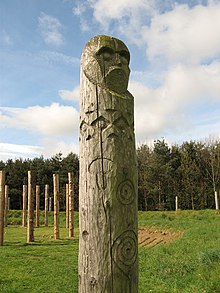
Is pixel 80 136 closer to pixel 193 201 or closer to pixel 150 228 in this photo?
pixel 150 228

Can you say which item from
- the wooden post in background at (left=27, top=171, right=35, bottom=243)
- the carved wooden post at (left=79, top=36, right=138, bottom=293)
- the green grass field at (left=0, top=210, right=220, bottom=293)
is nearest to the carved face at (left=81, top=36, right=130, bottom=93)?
the carved wooden post at (left=79, top=36, right=138, bottom=293)

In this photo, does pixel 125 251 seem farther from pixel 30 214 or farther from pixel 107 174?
pixel 30 214

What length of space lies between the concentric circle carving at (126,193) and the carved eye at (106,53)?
1000 millimetres

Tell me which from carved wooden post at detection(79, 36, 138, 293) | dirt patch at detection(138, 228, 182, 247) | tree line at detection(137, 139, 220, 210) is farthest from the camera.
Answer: tree line at detection(137, 139, 220, 210)

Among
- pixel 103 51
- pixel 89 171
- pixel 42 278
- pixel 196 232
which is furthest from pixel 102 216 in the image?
pixel 196 232

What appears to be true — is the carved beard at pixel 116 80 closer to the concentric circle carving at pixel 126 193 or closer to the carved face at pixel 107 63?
the carved face at pixel 107 63

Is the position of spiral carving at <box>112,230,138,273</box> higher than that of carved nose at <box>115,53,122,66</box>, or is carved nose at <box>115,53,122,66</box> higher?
carved nose at <box>115,53,122,66</box>

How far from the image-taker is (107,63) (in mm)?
2605

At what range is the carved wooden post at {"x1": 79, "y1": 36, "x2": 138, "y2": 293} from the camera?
7.54ft

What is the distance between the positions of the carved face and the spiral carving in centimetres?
111

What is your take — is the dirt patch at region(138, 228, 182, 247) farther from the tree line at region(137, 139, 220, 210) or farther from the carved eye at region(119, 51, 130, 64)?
the tree line at region(137, 139, 220, 210)

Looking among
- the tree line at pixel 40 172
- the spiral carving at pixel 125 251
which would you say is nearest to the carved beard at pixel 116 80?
the spiral carving at pixel 125 251

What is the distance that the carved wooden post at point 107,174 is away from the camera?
7.54ft

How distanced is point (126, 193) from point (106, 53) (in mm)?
1121
